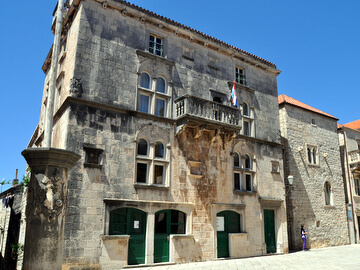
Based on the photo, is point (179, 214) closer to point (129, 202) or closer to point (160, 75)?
point (129, 202)

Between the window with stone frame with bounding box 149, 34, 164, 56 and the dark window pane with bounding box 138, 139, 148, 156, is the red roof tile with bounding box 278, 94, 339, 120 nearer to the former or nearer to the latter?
the window with stone frame with bounding box 149, 34, 164, 56

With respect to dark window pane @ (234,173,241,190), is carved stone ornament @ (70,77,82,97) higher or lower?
higher

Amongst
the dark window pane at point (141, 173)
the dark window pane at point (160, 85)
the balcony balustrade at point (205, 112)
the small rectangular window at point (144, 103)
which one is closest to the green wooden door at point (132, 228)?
the dark window pane at point (141, 173)

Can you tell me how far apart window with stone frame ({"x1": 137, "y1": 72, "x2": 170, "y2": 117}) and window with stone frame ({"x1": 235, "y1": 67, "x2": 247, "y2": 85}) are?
5524 millimetres

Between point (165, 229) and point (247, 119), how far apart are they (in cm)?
844

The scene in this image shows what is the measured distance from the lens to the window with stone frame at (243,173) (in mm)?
17750

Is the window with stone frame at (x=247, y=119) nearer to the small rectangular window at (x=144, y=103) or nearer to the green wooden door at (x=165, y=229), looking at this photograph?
the small rectangular window at (x=144, y=103)

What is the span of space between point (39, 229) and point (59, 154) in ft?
5.49

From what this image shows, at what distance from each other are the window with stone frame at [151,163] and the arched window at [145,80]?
2.64 m

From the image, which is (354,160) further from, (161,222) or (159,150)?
(161,222)

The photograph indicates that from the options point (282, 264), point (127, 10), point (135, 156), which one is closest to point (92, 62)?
point (127, 10)

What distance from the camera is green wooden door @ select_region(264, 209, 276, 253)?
59.8 feet

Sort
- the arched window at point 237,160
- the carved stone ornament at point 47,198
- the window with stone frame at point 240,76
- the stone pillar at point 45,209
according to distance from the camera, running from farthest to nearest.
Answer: the window with stone frame at point 240,76
the arched window at point 237,160
the carved stone ornament at point 47,198
the stone pillar at point 45,209

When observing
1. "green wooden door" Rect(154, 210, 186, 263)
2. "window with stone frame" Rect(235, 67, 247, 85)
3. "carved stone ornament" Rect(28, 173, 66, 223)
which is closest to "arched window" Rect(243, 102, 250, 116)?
"window with stone frame" Rect(235, 67, 247, 85)
